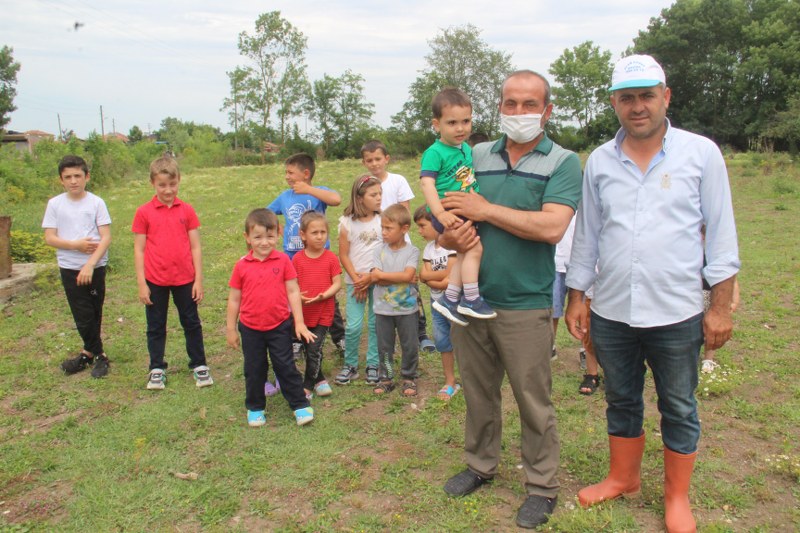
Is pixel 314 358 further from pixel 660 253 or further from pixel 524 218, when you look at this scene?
pixel 660 253

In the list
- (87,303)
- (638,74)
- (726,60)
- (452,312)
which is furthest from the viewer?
(726,60)

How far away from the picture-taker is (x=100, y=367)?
5.63m

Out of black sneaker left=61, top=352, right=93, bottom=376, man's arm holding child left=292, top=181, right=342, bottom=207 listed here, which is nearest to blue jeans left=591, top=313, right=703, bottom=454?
man's arm holding child left=292, top=181, right=342, bottom=207

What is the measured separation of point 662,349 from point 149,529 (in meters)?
2.99

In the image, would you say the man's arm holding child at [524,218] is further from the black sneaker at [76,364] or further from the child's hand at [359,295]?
the black sneaker at [76,364]

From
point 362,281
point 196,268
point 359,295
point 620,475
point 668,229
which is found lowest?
point 620,475

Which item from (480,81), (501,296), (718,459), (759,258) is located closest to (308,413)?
(501,296)

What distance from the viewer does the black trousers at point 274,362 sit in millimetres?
4504

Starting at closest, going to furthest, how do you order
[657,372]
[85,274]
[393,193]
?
1. [657,372]
2. [85,274]
3. [393,193]

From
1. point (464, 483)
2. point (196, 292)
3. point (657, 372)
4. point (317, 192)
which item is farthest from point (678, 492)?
point (196, 292)

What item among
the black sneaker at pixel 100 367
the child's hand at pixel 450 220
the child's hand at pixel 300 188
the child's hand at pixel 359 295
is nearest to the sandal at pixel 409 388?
the child's hand at pixel 359 295

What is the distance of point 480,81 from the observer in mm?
52406

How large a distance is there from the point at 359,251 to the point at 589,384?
2326 millimetres

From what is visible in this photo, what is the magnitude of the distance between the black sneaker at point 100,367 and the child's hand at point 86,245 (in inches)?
41.8
